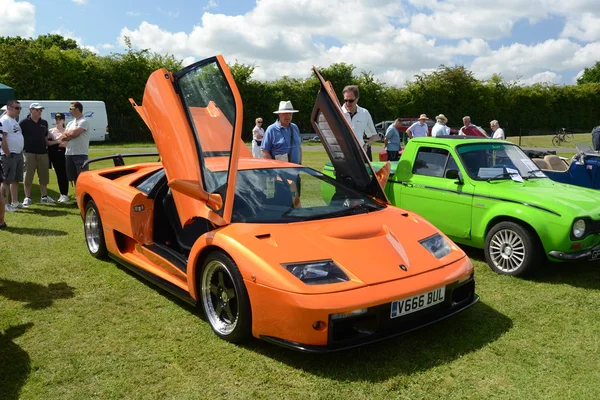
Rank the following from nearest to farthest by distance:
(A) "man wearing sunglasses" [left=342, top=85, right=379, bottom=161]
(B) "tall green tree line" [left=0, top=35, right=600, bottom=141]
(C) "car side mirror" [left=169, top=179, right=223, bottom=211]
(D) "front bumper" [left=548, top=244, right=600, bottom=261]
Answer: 1. (C) "car side mirror" [left=169, top=179, right=223, bottom=211]
2. (D) "front bumper" [left=548, top=244, right=600, bottom=261]
3. (A) "man wearing sunglasses" [left=342, top=85, right=379, bottom=161]
4. (B) "tall green tree line" [left=0, top=35, right=600, bottom=141]

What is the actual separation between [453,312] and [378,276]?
69cm

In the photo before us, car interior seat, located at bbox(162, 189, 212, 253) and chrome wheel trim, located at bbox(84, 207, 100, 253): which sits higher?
car interior seat, located at bbox(162, 189, 212, 253)

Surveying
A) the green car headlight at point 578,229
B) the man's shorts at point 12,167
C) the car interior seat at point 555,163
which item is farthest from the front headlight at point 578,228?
the man's shorts at point 12,167

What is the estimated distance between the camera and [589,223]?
475 cm

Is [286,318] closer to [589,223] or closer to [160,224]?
[160,224]

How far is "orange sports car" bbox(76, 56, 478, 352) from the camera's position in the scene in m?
3.05

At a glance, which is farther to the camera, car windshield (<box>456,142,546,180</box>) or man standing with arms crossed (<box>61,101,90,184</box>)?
man standing with arms crossed (<box>61,101,90,184</box>)

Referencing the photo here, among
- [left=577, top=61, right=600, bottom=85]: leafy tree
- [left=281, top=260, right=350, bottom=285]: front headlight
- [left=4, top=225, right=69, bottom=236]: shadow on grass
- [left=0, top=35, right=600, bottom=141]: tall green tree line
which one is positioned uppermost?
[left=577, top=61, right=600, bottom=85]: leafy tree

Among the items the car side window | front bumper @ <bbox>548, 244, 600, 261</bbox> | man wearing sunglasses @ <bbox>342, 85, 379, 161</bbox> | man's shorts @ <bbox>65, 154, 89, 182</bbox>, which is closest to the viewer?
front bumper @ <bbox>548, 244, 600, 261</bbox>

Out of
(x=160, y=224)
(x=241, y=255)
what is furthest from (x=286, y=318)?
(x=160, y=224)

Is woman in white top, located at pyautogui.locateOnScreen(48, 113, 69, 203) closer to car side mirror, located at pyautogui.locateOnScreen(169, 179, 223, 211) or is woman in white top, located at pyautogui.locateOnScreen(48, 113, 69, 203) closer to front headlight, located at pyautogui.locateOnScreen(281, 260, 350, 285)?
car side mirror, located at pyautogui.locateOnScreen(169, 179, 223, 211)

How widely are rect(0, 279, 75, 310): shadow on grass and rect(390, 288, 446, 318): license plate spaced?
303cm

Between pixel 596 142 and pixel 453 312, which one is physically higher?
pixel 596 142

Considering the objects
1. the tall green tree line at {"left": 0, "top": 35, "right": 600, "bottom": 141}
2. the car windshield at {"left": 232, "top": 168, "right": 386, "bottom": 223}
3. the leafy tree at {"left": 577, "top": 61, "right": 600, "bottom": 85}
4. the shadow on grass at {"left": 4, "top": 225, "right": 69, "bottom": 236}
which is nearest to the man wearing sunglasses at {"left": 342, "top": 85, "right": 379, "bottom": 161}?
the car windshield at {"left": 232, "top": 168, "right": 386, "bottom": 223}
